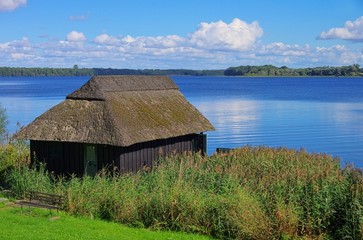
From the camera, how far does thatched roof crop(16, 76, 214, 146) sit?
61.5 ft

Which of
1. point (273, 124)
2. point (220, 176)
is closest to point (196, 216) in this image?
point (220, 176)

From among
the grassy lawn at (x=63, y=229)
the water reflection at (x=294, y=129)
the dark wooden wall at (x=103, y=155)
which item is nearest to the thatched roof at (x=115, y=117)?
the dark wooden wall at (x=103, y=155)

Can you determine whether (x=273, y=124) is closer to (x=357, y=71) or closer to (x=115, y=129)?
(x=115, y=129)

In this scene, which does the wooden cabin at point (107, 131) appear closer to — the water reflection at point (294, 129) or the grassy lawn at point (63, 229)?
the grassy lawn at point (63, 229)

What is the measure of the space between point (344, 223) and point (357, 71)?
183 metres

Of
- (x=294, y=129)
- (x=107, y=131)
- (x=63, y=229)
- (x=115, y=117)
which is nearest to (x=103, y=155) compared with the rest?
(x=107, y=131)

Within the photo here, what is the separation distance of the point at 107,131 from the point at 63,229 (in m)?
5.74

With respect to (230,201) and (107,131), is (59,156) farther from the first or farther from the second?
(230,201)

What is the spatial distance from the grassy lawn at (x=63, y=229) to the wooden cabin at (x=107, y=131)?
3.92m

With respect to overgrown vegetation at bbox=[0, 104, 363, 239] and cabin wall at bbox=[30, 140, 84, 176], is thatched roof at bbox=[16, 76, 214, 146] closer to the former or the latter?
cabin wall at bbox=[30, 140, 84, 176]

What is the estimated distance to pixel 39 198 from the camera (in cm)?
1628

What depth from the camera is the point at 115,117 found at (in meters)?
19.0

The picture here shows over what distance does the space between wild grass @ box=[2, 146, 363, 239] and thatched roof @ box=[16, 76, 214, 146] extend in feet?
7.45

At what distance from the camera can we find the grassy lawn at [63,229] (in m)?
12.8
